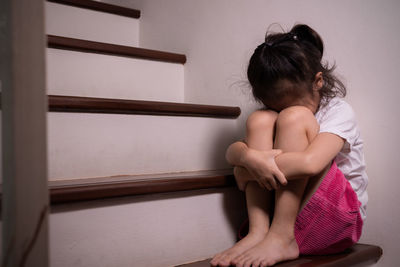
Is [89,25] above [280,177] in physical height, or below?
above

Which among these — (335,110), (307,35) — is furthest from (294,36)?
(335,110)

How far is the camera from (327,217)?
79 cm

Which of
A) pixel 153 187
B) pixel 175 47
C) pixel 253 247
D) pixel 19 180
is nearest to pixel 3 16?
pixel 19 180

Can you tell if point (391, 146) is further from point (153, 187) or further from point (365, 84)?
point (153, 187)

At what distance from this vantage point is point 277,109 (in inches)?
35.9

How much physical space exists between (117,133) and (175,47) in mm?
751

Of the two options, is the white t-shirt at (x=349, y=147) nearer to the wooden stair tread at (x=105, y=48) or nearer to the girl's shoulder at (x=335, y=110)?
the girl's shoulder at (x=335, y=110)

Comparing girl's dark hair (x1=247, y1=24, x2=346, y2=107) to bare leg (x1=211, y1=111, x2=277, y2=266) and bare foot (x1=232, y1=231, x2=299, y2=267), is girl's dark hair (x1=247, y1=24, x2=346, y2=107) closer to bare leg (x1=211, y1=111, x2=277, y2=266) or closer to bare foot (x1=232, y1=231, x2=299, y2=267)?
bare leg (x1=211, y1=111, x2=277, y2=266)

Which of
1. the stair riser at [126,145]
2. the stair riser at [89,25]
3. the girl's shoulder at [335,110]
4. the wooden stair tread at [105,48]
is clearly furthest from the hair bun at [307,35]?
the stair riser at [89,25]

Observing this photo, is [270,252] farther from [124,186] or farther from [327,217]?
[124,186]

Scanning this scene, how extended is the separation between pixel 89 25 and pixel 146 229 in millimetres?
1053

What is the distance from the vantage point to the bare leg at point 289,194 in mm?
783

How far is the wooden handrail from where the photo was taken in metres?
0.86

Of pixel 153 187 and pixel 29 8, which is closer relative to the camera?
pixel 29 8
